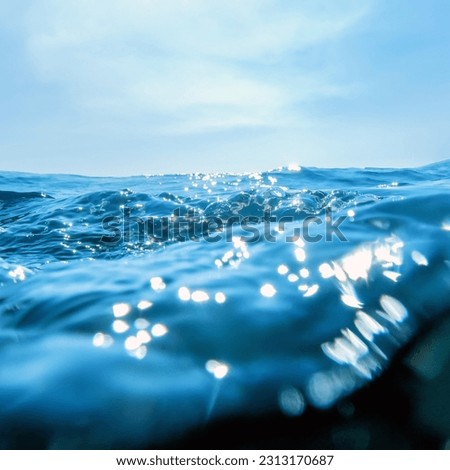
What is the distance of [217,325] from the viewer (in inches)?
66.7

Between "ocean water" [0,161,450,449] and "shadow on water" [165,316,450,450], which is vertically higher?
"ocean water" [0,161,450,449]

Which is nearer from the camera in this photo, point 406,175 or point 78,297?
point 78,297

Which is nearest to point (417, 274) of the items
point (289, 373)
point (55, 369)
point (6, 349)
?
point (289, 373)

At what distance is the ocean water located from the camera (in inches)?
49.6

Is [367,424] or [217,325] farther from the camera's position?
[217,325]

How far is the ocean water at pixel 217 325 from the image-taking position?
1260mm

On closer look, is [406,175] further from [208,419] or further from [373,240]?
[208,419]

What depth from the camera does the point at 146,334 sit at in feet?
5.51

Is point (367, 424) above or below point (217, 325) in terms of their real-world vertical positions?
below

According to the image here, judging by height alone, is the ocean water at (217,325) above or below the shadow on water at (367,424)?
above

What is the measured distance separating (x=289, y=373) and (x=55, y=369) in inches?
37.1
